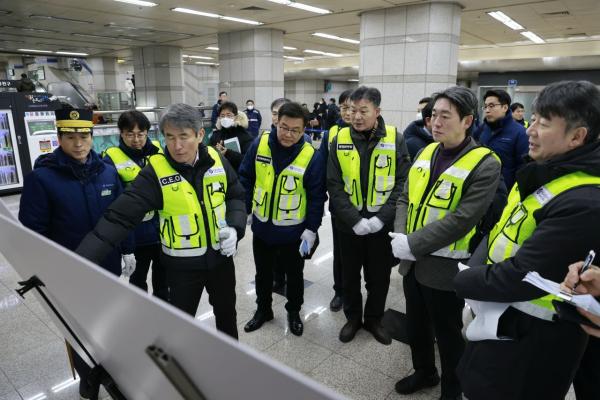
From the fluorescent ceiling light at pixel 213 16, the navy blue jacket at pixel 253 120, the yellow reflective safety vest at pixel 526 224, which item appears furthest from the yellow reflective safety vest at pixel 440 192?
the fluorescent ceiling light at pixel 213 16

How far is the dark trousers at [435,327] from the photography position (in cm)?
195

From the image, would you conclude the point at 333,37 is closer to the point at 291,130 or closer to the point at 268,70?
the point at 268,70

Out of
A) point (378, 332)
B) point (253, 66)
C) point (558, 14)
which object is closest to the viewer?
point (378, 332)

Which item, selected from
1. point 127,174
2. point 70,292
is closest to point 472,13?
point 127,174

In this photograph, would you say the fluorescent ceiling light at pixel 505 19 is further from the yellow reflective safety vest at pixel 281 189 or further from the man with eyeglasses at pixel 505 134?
the yellow reflective safety vest at pixel 281 189

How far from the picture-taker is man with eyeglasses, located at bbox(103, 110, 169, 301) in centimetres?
265

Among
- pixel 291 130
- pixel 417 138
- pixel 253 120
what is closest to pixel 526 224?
pixel 291 130

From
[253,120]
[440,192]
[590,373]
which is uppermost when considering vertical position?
[253,120]

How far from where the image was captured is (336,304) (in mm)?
3166

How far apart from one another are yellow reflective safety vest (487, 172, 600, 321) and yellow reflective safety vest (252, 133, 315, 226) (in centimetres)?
136

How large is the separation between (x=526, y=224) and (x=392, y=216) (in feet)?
4.21

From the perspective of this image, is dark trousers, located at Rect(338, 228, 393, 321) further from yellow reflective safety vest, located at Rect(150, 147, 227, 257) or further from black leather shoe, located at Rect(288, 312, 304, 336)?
yellow reflective safety vest, located at Rect(150, 147, 227, 257)

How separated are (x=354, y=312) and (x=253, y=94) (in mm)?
9470

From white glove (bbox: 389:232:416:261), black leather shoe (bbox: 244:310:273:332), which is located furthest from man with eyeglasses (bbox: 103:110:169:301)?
white glove (bbox: 389:232:416:261)
